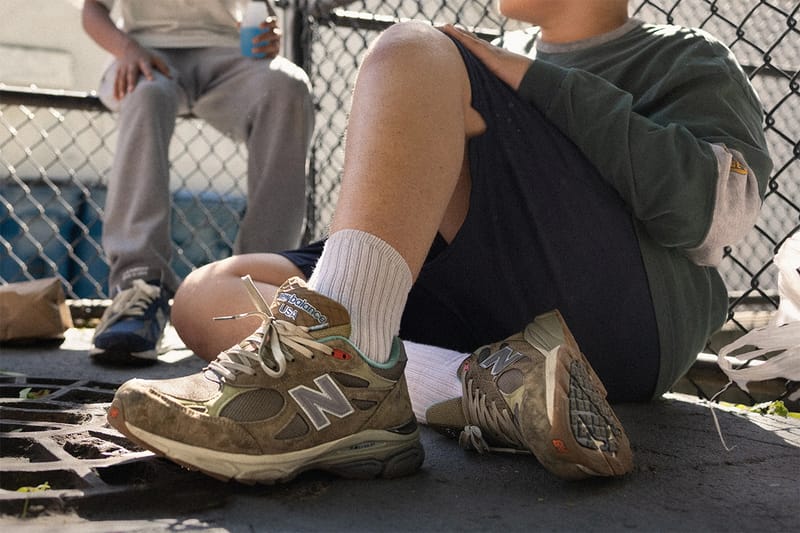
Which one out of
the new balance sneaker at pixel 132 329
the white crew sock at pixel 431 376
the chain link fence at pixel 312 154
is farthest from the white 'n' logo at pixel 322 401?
the chain link fence at pixel 312 154

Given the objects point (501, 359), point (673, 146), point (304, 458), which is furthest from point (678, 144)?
point (304, 458)

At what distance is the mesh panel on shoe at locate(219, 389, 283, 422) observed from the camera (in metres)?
1.02

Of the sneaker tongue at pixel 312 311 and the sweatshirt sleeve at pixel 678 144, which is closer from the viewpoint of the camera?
the sneaker tongue at pixel 312 311

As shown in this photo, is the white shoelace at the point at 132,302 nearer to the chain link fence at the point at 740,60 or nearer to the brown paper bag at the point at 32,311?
the brown paper bag at the point at 32,311

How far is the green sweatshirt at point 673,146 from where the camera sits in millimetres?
1259

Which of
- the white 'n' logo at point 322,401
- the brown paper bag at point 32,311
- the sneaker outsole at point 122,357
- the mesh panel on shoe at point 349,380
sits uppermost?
the mesh panel on shoe at point 349,380

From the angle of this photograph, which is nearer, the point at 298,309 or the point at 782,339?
the point at 298,309

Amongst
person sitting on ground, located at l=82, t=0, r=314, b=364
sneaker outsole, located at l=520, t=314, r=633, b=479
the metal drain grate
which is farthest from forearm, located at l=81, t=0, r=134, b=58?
sneaker outsole, located at l=520, t=314, r=633, b=479

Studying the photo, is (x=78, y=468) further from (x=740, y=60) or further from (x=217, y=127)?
(x=740, y=60)

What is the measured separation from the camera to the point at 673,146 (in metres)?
1.24

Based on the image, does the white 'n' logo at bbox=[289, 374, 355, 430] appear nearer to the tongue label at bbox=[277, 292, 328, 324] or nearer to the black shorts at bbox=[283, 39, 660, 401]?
the tongue label at bbox=[277, 292, 328, 324]

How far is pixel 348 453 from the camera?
109 centimetres

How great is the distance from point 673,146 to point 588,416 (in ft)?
1.50

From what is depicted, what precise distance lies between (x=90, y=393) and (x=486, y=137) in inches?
40.9
